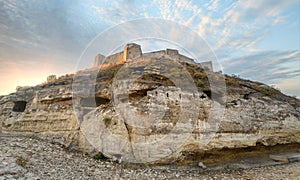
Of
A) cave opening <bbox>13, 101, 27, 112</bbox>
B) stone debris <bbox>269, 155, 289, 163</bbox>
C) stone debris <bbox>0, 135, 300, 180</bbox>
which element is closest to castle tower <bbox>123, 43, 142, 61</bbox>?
cave opening <bbox>13, 101, 27, 112</bbox>

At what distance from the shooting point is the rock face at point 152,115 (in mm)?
7969

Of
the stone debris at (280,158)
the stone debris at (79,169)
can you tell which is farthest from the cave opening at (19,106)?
the stone debris at (280,158)

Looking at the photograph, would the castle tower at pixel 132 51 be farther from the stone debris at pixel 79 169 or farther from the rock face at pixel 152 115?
the stone debris at pixel 79 169

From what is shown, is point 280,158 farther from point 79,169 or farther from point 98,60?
point 98,60

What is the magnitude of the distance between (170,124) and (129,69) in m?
4.97

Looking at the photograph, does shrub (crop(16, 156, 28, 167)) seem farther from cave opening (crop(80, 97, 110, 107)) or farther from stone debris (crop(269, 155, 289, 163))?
stone debris (crop(269, 155, 289, 163))

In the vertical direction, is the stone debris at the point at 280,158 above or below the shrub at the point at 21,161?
below

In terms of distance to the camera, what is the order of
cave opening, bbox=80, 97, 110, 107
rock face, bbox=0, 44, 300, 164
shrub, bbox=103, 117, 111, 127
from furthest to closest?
cave opening, bbox=80, 97, 110, 107 → shrub, bbox=103, 117, 111, 127 → rock face, bbox=0, 44, 300, 164

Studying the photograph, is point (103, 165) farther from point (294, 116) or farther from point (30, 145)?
point (294, 116)

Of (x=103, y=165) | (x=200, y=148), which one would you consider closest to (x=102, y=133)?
(x=103, y=165)

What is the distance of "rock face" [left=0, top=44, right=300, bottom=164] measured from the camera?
797 centimetres

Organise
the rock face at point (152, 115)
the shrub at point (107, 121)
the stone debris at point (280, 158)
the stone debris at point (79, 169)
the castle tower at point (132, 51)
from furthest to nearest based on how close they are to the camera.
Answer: the castle tower at point (132, 51) → the stone debris at point (280, 158) → the shrub at point (107, 121) → the rock face at point (152, 115) → the stone debris at point (79, 169)

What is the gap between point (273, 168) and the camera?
28.5 ft

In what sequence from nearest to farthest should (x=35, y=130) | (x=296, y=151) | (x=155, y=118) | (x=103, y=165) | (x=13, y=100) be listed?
(x=103, y=165), (x=155, y=118), (x=35, y=130), (x=296, y=151), (x=13, y=100)
